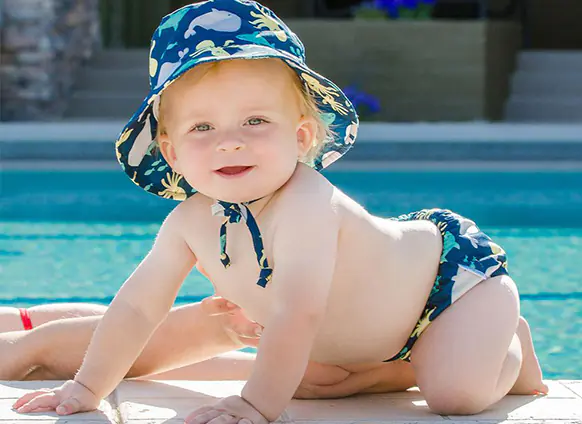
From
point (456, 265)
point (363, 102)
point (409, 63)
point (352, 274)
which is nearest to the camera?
point (352, 274)

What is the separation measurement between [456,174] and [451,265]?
5767 mm

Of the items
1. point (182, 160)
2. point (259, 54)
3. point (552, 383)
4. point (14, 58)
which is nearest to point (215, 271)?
point (182, 160)

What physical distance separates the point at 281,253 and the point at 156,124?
0.46m

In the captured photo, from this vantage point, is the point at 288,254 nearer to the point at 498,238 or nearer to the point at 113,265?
the point at 113,265

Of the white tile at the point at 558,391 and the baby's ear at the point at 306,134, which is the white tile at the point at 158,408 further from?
the white tile at the point at 558,391

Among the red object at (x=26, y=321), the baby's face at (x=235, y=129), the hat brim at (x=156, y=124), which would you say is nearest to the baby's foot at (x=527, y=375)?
the hat brim at (x=156, y=124)

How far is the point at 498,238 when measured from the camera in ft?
19.6

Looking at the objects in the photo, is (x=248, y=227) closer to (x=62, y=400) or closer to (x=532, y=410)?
(x=62, y=400)

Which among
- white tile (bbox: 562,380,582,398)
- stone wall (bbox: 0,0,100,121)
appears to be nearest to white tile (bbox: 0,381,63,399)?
white tile (bbox: 562,380,582,398)

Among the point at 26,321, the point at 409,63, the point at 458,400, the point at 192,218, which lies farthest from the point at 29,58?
the point at 458,400

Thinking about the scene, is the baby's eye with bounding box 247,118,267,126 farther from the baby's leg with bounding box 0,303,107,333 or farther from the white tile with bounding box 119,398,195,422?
the baby's leg with bounding box 0,303,107,333

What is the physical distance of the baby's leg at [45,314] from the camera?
295 centimetres

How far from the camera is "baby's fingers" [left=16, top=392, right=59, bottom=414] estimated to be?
85.9 inches

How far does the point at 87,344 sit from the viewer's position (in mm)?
2668
